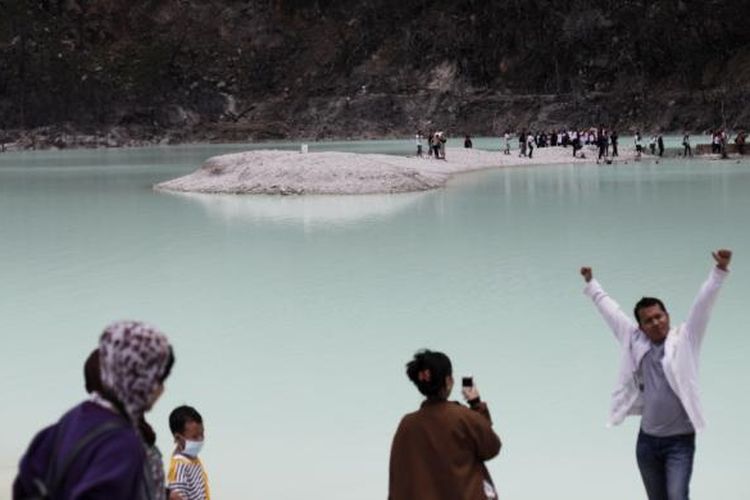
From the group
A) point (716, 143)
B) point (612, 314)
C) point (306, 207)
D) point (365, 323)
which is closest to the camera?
point (612, 314)

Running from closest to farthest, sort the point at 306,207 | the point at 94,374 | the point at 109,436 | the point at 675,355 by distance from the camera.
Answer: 1. the point at 109,436
2. the point at 94,374
3. the point at 675,355
4. the point at 306,207

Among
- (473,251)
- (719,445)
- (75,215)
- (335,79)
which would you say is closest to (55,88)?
(335,79)

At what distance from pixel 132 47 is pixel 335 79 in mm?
27460

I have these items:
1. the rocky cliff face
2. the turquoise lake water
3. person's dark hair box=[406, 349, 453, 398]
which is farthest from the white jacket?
the rocky cliff face

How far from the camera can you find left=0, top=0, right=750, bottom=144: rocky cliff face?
116 m

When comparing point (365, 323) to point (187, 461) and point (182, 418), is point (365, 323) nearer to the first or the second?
point (182, 418)

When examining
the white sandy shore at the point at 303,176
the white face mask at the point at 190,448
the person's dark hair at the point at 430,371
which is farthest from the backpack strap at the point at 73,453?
the white sandy shore at the point at 303,176

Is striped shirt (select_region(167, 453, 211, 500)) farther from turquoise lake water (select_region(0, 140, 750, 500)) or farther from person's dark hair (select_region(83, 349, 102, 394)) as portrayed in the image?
person's dark hair (select_region(83, 349, 102, 394))

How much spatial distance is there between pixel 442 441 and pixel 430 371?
27 centimetres

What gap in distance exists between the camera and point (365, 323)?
41.9 ft

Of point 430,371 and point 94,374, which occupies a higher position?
point 94,374

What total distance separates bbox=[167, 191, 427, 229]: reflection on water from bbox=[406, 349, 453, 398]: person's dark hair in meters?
20.2

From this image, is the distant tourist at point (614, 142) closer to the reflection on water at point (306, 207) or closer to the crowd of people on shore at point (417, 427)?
the reflection on water at point (306, 207)

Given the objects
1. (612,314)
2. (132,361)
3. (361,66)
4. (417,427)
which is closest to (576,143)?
(612,314)
